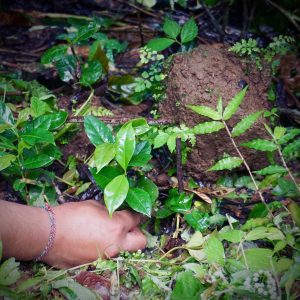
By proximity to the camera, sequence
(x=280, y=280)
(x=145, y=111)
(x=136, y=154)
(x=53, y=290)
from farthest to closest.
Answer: (x=145, y=111), (x=136, y=154), (x=53, y=290), (x=280, y=280)

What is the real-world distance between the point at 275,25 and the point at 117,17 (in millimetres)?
1246

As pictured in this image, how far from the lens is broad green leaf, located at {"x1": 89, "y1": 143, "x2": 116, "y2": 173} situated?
1.62 meters

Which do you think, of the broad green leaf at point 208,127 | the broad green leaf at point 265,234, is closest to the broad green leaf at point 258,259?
the broad green leaf at point 265,234

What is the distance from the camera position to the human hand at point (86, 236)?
1.66 metres

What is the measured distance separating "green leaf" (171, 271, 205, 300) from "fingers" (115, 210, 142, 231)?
35 centimetres

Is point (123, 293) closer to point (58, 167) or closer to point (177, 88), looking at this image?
point (58, 167)

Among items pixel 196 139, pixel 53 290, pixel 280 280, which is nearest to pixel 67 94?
pixel 196 139

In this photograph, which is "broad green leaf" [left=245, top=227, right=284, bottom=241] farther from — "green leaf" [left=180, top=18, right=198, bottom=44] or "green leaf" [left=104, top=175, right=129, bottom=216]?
"green leaf" [left=180, top=18, right=198, bottom=44]

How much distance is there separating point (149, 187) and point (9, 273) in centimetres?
69

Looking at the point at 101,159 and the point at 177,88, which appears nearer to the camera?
the point at 101,159

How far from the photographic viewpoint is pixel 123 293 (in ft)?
5.25

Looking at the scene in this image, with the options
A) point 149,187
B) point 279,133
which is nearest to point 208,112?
point 279,133

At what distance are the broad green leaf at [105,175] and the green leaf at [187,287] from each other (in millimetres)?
488

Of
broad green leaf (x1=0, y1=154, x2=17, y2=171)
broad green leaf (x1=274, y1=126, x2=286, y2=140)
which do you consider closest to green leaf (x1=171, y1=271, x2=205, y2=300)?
broad green leaf (x1=274, y1=126, x2=286, y2=140)
